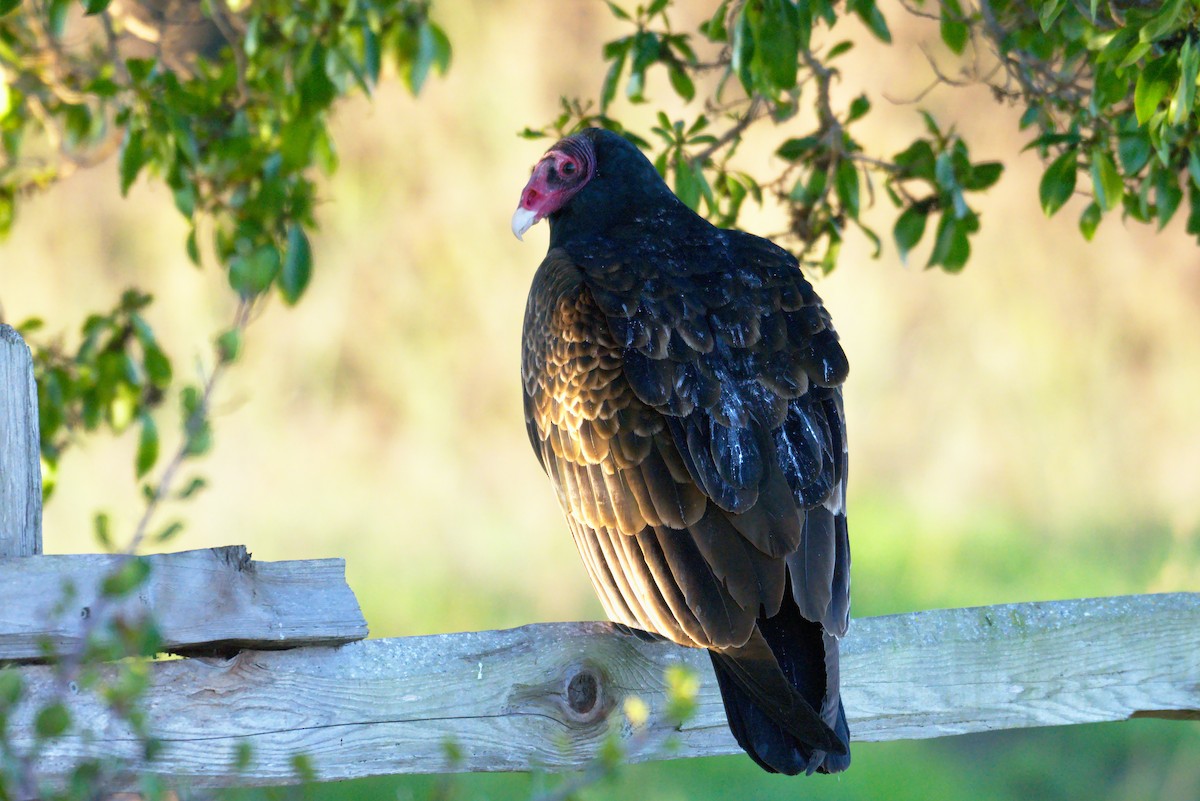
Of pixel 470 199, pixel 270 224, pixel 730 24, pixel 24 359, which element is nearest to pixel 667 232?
pixel 730 24

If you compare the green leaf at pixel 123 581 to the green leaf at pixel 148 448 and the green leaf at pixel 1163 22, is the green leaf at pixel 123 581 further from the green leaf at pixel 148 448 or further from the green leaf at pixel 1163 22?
the green leaf at pixel 148 448

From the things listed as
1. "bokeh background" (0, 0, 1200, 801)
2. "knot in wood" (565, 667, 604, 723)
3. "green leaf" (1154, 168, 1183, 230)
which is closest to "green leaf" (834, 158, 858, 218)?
"green leaf" (1154, 168, 1183, 230)

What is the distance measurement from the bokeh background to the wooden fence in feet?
10.5

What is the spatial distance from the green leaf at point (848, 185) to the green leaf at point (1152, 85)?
2.68ft

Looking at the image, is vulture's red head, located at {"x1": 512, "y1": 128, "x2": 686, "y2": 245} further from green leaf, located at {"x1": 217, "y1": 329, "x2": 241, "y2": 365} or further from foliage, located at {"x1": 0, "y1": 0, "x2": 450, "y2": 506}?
green leaf, located at {"x1": 217, "y1": 329, "x2": 241, "y2": 365}

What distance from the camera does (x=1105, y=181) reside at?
7.89 feet

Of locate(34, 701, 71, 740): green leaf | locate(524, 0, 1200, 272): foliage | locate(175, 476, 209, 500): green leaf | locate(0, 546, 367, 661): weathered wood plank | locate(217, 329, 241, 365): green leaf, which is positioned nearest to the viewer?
locate(34, 701, 71, 740): green leaf

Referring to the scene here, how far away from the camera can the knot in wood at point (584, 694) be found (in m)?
2.07

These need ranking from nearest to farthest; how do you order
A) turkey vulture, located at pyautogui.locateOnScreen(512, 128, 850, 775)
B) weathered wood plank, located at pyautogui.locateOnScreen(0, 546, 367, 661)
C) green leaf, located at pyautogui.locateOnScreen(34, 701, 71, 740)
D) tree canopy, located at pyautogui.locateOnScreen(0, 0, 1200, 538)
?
green leaf, located at pyautogui.locateOnScreen(34, 701, 71, 740)
weathered wood plank, located at pyautogui.locateOnScreen(0, 546, 367, 661)
turkey vulture, located at pyautogui.locateOnScreen(512, 128, 850, 775)
tree canopy, located at pyautogui.locateOnScreen(0, 0, 1200, 538)

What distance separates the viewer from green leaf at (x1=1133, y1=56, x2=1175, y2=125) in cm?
206

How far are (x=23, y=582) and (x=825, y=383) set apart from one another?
4.15 ft

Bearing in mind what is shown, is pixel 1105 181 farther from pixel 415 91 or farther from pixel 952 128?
pixel 415 91

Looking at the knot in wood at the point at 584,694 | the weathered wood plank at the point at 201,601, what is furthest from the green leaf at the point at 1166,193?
the weathered wood plank at the point at 201,601

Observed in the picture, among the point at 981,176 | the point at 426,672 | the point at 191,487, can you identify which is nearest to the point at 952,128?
the point at 981,176
